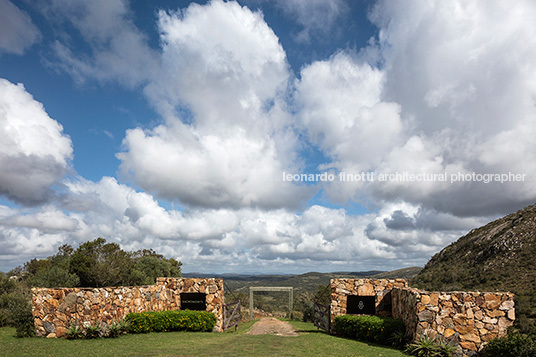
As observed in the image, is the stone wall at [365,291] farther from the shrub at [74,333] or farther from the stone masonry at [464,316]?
the shrub at [74,333]

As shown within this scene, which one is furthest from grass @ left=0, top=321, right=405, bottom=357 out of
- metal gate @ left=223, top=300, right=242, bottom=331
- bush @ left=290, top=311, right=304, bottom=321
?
bush @ left=290, top=311, right=304, bottom=321

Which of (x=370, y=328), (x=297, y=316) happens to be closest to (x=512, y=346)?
(x=370, y=328)

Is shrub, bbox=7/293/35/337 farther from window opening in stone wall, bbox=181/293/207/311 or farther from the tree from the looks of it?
the tree

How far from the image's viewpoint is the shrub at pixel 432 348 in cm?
1273

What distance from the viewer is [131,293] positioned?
17.8 metres

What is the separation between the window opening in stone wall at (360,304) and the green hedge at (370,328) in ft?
8.24

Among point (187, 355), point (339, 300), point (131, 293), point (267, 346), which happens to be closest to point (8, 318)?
point (131, 293)

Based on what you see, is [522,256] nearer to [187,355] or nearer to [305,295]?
[305,295]

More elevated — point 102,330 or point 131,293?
point 131,293

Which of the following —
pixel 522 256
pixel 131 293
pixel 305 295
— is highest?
pixel 522 256

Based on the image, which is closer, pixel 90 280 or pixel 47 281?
pixel 47 281

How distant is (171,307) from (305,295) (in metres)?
20.2

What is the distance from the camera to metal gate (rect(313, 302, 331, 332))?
19750 millimetres

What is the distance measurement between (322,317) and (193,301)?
25.8 feet
